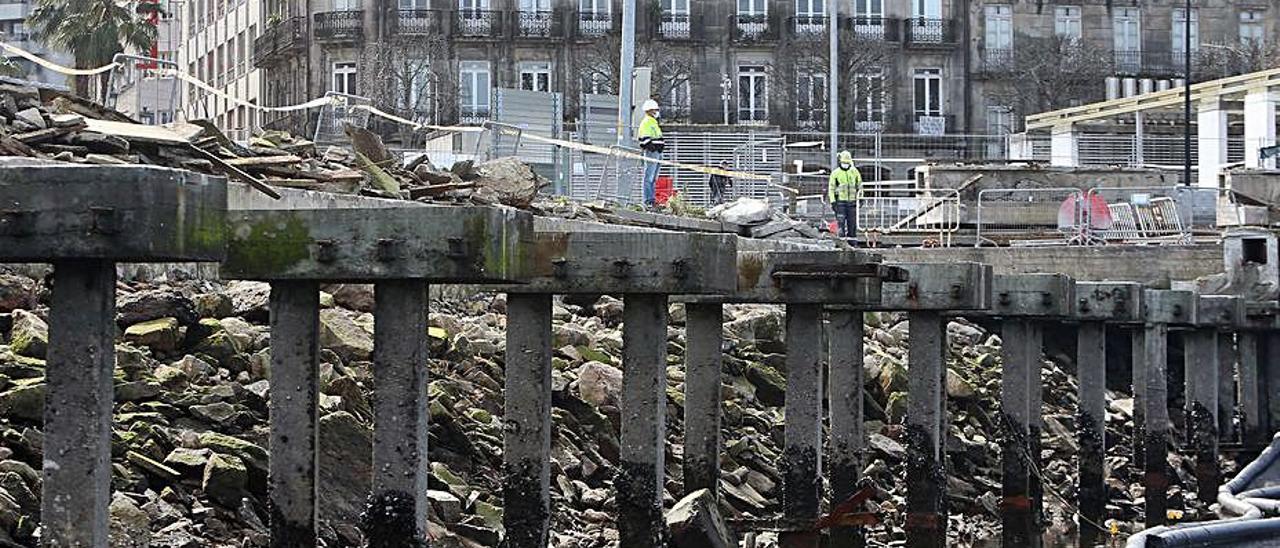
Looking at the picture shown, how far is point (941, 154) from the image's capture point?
79.7 meters

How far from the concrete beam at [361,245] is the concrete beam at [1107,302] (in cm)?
1687

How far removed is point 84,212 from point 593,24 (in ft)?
213

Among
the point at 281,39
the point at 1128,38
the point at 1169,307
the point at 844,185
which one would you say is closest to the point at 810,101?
the point at 1128,38

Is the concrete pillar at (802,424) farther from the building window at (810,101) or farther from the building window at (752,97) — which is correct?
the building window at (810,101)

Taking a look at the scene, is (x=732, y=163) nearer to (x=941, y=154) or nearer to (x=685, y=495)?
(x=941, y=154)

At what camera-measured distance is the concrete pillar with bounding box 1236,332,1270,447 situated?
41.8m

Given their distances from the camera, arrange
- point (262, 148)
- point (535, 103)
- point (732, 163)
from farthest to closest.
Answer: point (732, 163)
point (535, 103)
point (262, 148)

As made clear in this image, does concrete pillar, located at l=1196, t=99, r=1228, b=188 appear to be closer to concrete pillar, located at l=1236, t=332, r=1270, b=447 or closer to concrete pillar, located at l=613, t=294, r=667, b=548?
concrete pillar, located at l=1236, t=332, r=1270, b=447

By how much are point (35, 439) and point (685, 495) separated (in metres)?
7.59

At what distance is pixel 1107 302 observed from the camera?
33094 millimetres

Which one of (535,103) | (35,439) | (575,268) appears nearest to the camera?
(35,439)

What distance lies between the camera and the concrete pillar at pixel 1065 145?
68375mm

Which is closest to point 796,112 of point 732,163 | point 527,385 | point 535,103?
point 732,163

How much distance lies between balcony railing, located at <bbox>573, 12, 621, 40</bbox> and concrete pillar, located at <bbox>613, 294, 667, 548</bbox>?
188 ft
